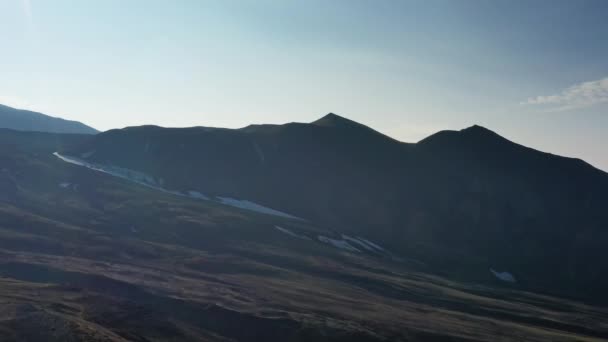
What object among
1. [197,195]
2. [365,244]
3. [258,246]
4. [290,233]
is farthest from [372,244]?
[197,195]

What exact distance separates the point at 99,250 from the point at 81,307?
32073mm

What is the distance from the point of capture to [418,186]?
167125mm

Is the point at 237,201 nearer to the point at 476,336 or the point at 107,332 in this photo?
the point at 476,336

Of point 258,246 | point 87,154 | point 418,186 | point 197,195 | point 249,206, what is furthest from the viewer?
point 87,154

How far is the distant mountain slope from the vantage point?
138750mm

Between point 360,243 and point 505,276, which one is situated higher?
point 360,243

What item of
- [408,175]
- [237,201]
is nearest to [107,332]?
[237,201]

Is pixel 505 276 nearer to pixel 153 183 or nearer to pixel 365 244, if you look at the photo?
pixel 365 244

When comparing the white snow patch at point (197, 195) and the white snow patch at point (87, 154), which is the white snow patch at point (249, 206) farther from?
the white snow patch at point (87, 154)

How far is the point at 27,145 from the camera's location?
191 metres

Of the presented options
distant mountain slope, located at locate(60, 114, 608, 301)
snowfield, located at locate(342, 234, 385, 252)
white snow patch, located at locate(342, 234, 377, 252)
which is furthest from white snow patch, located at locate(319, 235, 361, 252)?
distant mountain slope, located at locate(60, 114, 608, 301)

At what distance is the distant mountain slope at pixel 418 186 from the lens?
139 m

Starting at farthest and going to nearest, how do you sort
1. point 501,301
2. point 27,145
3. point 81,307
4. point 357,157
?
point 27,145
point 357,157
point 501,301
point 81,307

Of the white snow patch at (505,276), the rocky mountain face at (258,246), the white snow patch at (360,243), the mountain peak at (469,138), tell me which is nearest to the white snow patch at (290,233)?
the rocky mountain face at (258,246)
